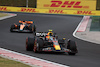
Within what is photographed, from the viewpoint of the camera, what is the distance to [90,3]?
54.8 meters

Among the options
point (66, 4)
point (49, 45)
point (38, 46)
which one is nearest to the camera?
point (38, 46)

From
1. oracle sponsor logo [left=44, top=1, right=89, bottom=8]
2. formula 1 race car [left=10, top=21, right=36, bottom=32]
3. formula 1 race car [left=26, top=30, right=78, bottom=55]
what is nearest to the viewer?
formula 1 race car [left=26, top=30, right=78, bottom=55]

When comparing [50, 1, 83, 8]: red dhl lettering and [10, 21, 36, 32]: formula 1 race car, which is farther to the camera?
[50, 1, 83, 8]: red dhl lettering

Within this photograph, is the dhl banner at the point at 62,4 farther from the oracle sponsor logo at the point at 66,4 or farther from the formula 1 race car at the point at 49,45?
the formula 1 race car at the point at 49,45

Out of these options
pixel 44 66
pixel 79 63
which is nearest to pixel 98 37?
pixel 79 63

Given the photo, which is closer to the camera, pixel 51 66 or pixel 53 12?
pixel 51 66

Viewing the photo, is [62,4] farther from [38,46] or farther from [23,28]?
[38,46]

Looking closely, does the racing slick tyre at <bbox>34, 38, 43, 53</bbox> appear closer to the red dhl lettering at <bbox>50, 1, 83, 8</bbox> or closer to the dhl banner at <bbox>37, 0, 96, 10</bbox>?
the dhl banner at <bbox>37, 0, 96, 10</bbox>

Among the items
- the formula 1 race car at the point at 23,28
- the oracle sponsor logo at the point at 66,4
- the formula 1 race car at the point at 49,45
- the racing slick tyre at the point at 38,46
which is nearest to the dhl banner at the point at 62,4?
the oracle sponsor logo at the point at 66,4

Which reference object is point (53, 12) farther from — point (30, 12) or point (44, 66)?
point (44, 66)

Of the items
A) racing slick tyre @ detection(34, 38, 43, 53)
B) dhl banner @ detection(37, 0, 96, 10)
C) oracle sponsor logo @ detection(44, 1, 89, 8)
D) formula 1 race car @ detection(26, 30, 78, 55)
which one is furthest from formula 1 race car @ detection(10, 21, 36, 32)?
oracle sponsor logo @ detection(44, 1, 89, 8)

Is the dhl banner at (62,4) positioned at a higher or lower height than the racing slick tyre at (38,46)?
higher

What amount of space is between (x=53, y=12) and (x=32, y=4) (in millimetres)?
12962

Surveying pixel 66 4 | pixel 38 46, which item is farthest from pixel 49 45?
pixel 66 4
